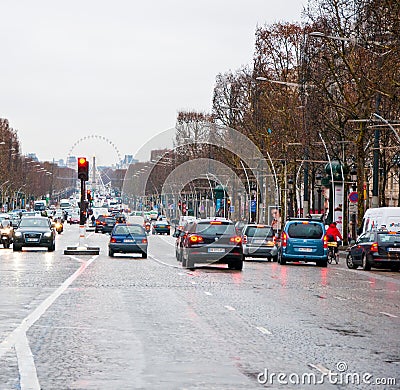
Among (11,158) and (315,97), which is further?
(11,158)

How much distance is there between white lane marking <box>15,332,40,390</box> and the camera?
11.0m

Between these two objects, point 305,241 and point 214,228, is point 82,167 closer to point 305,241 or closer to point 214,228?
point 305,241

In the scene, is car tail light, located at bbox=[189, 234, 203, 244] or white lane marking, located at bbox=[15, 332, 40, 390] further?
car tail light, located at bbox=[189, 234, 203, 244]

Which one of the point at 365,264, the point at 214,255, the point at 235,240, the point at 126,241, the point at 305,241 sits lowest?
the point at 365,264

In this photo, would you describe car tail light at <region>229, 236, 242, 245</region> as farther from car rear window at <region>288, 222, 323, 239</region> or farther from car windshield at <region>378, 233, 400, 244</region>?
car rear window at <region>288, 222, 323, 239</region>

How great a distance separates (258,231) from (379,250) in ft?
30.9

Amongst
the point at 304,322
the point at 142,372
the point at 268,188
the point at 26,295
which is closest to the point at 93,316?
the point at 304,322

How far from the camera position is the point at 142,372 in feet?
39.2

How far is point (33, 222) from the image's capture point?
54781 mm

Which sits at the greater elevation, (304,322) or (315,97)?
(315,97)

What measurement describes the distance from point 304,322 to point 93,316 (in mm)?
3652

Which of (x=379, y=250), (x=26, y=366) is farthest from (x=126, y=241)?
(x=26, y=366)

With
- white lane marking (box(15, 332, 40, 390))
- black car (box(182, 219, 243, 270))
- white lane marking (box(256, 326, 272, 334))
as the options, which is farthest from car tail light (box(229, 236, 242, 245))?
white lane marking (box(15, 332, 40, 390))

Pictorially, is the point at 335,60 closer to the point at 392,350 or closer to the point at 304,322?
the point at 304,322
